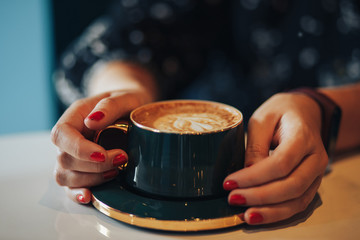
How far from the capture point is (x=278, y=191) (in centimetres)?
47

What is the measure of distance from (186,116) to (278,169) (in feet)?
0.64

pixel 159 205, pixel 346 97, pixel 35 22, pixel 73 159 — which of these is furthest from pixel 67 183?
pixel 35 22

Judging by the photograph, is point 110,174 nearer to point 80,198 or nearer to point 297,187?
point 80,198

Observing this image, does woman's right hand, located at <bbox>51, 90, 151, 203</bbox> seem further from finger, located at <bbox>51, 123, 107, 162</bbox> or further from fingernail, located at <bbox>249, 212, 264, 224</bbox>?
fingernail, located at <bbox>249, 212, 264, 224</bbox>

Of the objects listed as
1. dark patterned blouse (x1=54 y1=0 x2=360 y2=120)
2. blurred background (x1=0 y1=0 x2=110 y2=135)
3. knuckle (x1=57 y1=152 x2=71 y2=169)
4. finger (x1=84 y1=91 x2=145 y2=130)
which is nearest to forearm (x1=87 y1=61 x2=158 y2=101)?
dark patterned blouse (x1=54 y1=0 x2=360 y2=120)

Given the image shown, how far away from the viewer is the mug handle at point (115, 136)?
542mm

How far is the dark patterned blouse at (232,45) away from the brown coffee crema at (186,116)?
1.74 ft

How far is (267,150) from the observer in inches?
21.1

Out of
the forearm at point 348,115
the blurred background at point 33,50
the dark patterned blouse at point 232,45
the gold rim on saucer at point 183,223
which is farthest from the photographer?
the blurred background at point 33,50

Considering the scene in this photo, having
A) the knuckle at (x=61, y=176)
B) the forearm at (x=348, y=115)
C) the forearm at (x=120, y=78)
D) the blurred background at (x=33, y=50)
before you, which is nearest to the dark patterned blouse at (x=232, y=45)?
the forearm at (x=120, y=78)

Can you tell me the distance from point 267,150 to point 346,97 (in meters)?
0.41

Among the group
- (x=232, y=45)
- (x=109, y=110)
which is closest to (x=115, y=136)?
(x=109, y=110)

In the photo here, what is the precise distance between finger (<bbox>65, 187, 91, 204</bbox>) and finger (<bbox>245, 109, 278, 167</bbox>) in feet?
0.80

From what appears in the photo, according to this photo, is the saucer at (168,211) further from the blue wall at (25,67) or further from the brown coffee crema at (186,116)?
the blue wall at (25,67)
